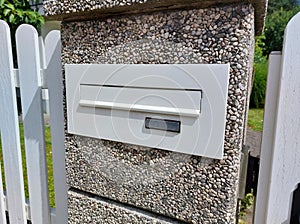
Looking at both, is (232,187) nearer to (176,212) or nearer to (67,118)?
(176,212)

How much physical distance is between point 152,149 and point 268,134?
33cm

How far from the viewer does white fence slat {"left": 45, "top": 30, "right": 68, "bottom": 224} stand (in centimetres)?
101

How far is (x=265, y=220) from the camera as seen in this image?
28.0 inches

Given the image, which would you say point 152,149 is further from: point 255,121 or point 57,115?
point 255,121

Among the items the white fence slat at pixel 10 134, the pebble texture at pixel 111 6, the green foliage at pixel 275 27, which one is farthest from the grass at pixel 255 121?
the green foliage at pixel 275 27

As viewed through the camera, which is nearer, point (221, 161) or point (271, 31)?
point (221, 161)

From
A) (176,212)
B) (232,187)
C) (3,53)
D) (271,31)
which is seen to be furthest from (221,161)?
(271,31)

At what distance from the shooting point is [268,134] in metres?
0.68

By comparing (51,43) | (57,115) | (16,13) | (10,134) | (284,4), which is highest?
(284,4)

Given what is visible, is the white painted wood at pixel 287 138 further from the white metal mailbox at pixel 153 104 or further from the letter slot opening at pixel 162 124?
the letter slot opening at pixel 162 124

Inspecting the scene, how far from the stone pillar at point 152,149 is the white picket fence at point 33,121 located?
0.81 ft

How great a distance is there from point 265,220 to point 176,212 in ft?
0.85

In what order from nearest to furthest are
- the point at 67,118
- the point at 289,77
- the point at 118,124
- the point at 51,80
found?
the point at 289,77 < the point at 118,124 < the point at 67,118 < the point at 51,80

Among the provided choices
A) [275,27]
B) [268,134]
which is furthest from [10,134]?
[275,27]
